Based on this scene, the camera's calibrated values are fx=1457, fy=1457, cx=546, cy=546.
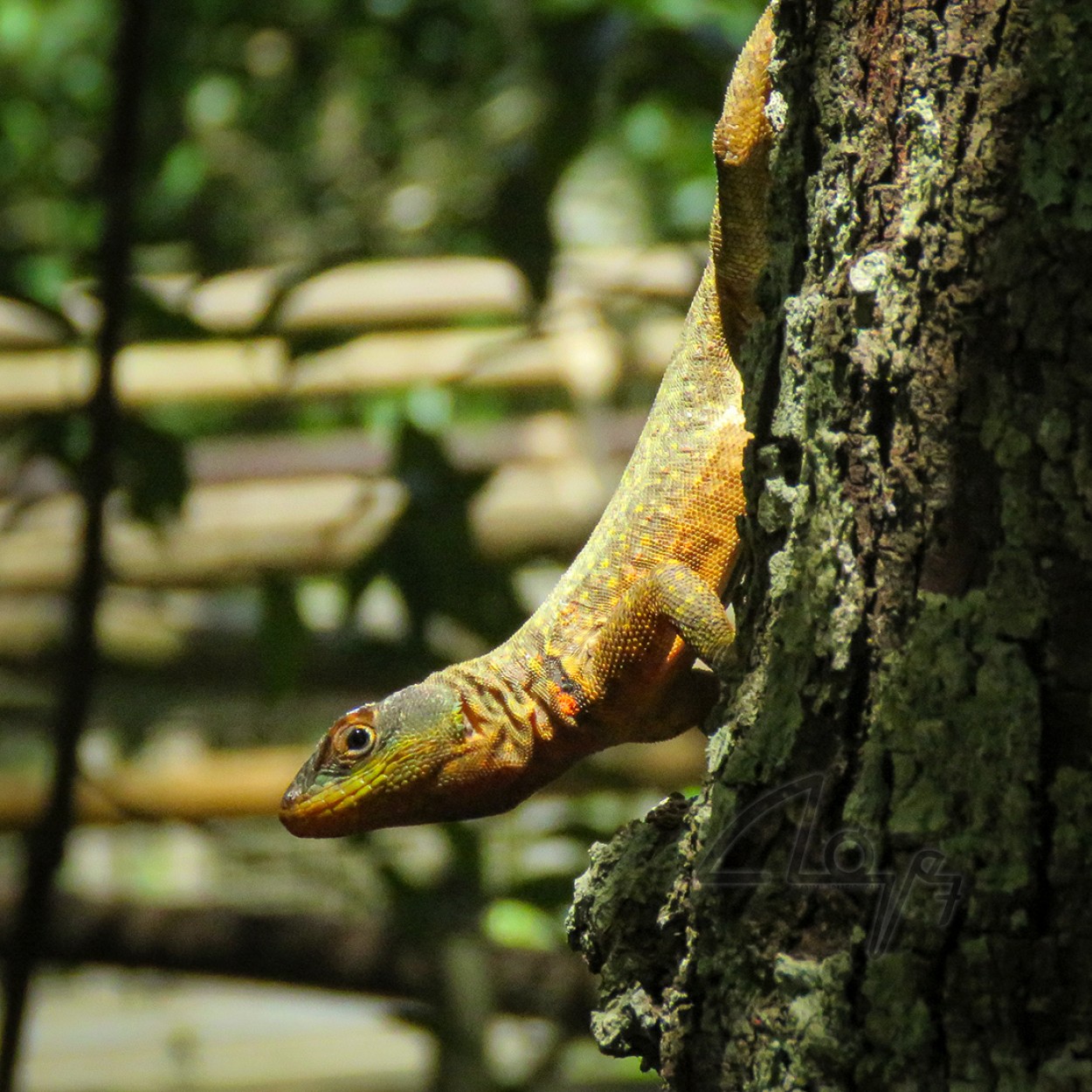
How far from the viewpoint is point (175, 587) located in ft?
23.9

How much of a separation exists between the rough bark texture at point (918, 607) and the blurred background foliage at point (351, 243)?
2.67 meters

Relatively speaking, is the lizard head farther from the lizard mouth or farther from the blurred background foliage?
the blurred background foliage

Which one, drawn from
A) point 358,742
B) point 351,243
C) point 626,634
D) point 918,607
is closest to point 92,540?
point 358,742

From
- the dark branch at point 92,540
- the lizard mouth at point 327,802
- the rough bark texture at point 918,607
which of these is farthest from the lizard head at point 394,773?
the rough bark texture at point 918,607

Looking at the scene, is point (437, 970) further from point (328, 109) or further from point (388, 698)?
point (328, 109)

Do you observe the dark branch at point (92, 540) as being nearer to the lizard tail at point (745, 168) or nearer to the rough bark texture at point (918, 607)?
the lizard tail at point (745, 168)

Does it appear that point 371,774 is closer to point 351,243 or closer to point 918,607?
point 918,607

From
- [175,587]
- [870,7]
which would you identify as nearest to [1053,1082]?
[870,7]

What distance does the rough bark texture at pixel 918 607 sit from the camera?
67.7 inches

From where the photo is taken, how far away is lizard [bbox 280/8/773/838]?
3195 millimetres

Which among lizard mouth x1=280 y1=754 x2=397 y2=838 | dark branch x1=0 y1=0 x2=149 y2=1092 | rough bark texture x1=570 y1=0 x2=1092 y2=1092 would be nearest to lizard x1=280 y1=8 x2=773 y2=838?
lizard mouth x1=280 y1=754 x2=397 y2=838

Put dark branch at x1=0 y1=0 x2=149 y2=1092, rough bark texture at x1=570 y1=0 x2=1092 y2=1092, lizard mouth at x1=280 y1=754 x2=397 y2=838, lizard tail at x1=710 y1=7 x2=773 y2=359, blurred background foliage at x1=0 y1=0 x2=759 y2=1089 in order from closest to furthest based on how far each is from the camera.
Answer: rough bark texture at x1=570 y1=0 x2=1092 y2=1092 < lizard tail at x1=710 y1=7 x2=773 y2=359 < lizard mouth at x1=280 y1=754 x2=397 y2=838 < dark branch at x1=0 y1=0 x2=149 y2=1092 < blurred background foliage at x1=0 y1=0 x2=759 y2=1089

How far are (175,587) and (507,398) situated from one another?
15.1 ft

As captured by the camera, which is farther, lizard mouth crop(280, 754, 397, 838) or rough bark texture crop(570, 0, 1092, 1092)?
lizard mouth crop(280, 754, 397, 838)
